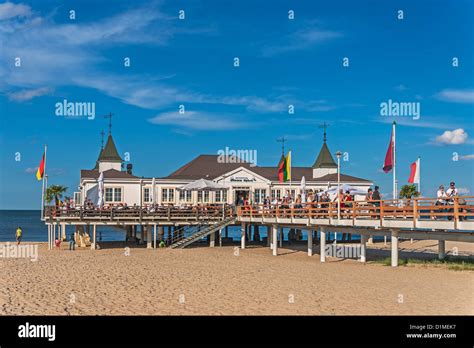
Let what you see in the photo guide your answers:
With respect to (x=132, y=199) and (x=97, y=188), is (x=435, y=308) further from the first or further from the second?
(x=132, y=199)

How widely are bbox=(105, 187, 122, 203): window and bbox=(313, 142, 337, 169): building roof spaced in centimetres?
1633

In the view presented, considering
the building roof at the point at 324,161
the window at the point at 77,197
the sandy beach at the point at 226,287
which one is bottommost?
the sandy beach at the point at 226,287

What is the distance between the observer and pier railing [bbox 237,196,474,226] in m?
18.5

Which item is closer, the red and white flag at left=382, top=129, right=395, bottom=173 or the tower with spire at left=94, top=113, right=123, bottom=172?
the red and white flag at left=382, top=129, right=395, bottom=173

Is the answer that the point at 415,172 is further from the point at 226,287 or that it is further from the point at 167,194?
the point at 167,194

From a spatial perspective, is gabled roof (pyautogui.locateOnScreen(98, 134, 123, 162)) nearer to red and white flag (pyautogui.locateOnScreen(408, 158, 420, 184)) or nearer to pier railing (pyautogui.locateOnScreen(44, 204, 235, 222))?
pier railing (pyautogui.locateOnScreen(44, 204, 235, 222))

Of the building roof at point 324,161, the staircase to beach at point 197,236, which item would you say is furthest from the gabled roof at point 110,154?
the staircase to beach at point 197,236

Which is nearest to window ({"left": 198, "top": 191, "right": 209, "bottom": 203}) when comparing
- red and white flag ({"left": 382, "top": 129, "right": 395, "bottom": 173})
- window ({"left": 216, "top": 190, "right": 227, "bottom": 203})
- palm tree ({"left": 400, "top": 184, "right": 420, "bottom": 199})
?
window ({"left": 216, "top": 190, "right": 227, "bottom": 203})

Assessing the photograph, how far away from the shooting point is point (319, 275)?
1995 cm

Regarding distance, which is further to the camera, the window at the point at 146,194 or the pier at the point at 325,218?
the window at the point at 146,194

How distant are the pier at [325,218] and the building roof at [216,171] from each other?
7.51m

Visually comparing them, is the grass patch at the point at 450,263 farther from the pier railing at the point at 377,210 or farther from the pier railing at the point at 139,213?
the pier railing at the point at 139,213

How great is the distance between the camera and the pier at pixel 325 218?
19.1m
